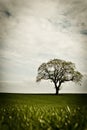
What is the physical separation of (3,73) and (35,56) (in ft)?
0.93

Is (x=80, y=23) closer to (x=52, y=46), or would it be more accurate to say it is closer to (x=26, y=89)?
(x=52, y=46)

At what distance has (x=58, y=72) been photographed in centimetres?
201

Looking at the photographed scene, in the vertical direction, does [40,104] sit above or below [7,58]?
below

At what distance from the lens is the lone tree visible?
1943 mm

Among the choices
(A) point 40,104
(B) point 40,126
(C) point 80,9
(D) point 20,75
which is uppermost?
(C) point 80,9

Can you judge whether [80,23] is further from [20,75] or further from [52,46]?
[20,75]

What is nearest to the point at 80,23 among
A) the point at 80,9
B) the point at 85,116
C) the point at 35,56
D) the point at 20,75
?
the point at 80,9

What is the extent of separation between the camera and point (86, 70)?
200cm

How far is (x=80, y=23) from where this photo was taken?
205 cm

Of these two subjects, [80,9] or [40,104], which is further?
[80,9]

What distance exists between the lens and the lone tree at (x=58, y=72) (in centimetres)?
194

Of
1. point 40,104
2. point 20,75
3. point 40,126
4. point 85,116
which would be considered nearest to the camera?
point 40,126

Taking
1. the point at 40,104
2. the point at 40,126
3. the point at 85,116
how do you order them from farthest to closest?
the point at 40,104 → the point at 85,116 → the point at 40,126

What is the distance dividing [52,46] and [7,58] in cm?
37
